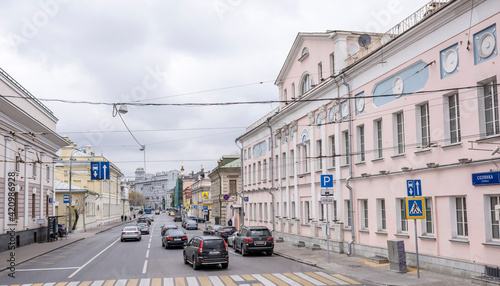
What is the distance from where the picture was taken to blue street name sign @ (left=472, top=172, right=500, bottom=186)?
14648 mm

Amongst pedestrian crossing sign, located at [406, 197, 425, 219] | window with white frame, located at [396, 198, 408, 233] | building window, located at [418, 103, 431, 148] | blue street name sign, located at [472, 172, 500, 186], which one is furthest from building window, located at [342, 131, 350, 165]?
blue street name sign, located at [472, 172, 500, 186]

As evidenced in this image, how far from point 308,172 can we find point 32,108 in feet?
76.8

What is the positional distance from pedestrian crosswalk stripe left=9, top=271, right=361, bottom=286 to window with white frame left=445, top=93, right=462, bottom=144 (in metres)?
6.40

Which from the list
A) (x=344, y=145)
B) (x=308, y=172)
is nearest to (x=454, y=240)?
(x=344, y=145)

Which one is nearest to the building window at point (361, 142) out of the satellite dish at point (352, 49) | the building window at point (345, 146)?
the building window at point (345, 146)

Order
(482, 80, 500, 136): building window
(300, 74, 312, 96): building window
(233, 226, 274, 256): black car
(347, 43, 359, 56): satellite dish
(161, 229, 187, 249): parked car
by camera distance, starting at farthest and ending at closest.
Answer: (161, 229, 187, 249): parked car → (300, 74, 312, 96): building window → (347, 43, 359, 56): satellite dish → (233, 226, 274, 256): black car → (482, 80, 500, 136): building window

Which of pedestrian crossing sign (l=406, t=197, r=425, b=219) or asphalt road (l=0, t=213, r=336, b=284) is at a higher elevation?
pedestrian crossing sign (l=406, t=197, r=425, b=219)

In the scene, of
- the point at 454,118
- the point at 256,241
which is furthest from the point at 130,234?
the point at 454,118

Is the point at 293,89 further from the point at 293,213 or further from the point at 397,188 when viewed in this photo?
the point at 397,188

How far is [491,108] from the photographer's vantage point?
1534 cm

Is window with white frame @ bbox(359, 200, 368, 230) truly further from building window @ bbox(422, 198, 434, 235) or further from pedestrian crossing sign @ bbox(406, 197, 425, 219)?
pedestrian crossing sign @ bbox(406, 197, 425, 219)

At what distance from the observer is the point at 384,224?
22375mm

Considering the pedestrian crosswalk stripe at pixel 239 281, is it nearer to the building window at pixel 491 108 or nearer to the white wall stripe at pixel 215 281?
the white wall stripe at pixel 215 281

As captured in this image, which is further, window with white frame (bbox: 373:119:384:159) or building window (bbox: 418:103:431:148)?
window with white frame (bbox: 373:119:384:159)
